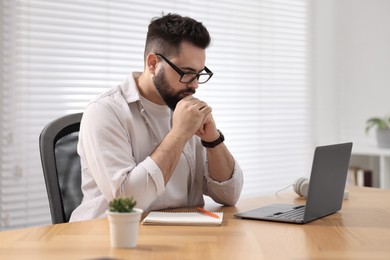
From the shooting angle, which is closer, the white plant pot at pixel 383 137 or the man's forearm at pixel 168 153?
the man's forearm at pixel 168 153

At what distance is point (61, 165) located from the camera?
6.63 feet

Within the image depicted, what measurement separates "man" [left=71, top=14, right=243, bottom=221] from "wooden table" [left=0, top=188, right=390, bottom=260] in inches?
9.3

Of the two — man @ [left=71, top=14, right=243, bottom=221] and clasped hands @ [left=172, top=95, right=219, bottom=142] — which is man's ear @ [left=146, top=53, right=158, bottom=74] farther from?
clasped hands @ [left=172, top=95, right=219, bottom=142]

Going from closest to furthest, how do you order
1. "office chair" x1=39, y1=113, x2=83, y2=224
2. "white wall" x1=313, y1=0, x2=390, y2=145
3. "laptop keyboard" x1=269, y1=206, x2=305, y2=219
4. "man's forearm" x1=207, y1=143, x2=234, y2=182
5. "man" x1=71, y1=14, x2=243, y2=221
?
"laptop keyboard" x1=269, y1=206, x2=305, y2=219, "man" x1=71, y1=14, x2=243, y2=221, "office chair" x1=39, y1=113, x2=83, y2=224, "man's forearm" x1=207, y1=143, x2=234, y2=182, "white wall" x1=313, y1=0, x2=390, y2=145

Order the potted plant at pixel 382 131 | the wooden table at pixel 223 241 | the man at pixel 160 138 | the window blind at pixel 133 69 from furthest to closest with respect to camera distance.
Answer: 1. the potted plant at pixel 382 131
2. the window blind at pixel 133 69
3. the man at pixel 160 138
4. the wooden table at pixel 223 241

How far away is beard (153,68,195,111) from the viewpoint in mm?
2086

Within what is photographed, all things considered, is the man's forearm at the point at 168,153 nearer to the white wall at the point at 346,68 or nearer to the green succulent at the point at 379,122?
the green succulent at the point at 379,122

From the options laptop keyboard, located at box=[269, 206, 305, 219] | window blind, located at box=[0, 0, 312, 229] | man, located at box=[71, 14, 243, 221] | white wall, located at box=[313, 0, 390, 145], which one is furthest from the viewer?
white wall, located at box=[313, 0, 390, 145]

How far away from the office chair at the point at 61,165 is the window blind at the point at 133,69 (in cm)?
92

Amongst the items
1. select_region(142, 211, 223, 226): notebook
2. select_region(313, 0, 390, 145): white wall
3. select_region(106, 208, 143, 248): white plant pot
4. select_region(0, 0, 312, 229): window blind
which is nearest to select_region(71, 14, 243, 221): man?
select_region(142, 211, 223, 226): notebook

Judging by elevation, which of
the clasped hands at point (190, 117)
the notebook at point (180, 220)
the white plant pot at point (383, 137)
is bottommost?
the white plant pot at point (383, 137)

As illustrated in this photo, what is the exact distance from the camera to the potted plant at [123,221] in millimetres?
1310

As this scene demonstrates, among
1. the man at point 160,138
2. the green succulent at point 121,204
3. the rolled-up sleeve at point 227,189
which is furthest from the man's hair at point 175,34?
the green succulent at point 121,204

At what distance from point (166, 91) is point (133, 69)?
131cm
